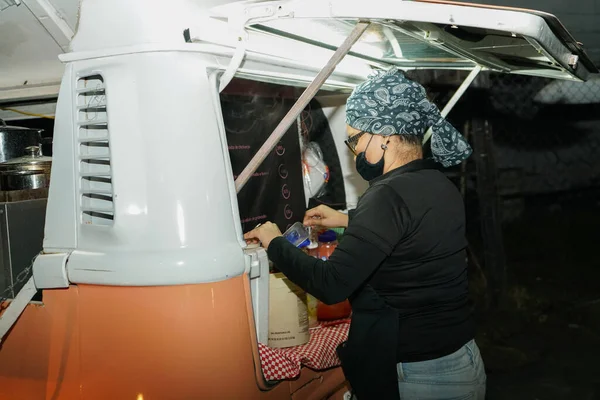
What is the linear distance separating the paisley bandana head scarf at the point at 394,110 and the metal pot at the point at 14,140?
214 cm

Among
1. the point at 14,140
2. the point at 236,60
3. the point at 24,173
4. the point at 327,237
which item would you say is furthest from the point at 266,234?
the point at 14,140

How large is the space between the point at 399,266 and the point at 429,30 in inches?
36.9

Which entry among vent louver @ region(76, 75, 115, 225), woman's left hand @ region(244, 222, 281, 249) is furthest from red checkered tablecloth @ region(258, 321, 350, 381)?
vent louver @ region(76, 75, 115, 225)

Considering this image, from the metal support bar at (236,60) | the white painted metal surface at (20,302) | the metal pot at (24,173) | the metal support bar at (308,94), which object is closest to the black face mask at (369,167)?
the metal support bar at (308,94)

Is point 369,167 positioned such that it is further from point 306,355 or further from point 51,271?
point 51,271

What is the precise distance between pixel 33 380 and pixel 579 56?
2978 mm

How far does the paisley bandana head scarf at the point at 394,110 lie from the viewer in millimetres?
2248

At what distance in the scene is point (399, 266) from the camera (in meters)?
2.14

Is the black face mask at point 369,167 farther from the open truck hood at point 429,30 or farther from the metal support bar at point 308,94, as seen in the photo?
the open truck hood at point 429,30

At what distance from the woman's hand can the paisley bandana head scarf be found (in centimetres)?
76

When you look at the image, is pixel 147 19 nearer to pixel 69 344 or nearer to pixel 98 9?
pixel 98 9

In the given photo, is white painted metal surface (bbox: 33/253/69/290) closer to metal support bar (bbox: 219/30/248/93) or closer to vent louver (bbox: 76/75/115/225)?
vent louver (bbox: 76/75/115/225)

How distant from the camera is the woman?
6.76 ft

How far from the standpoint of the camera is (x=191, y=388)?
2.15m
